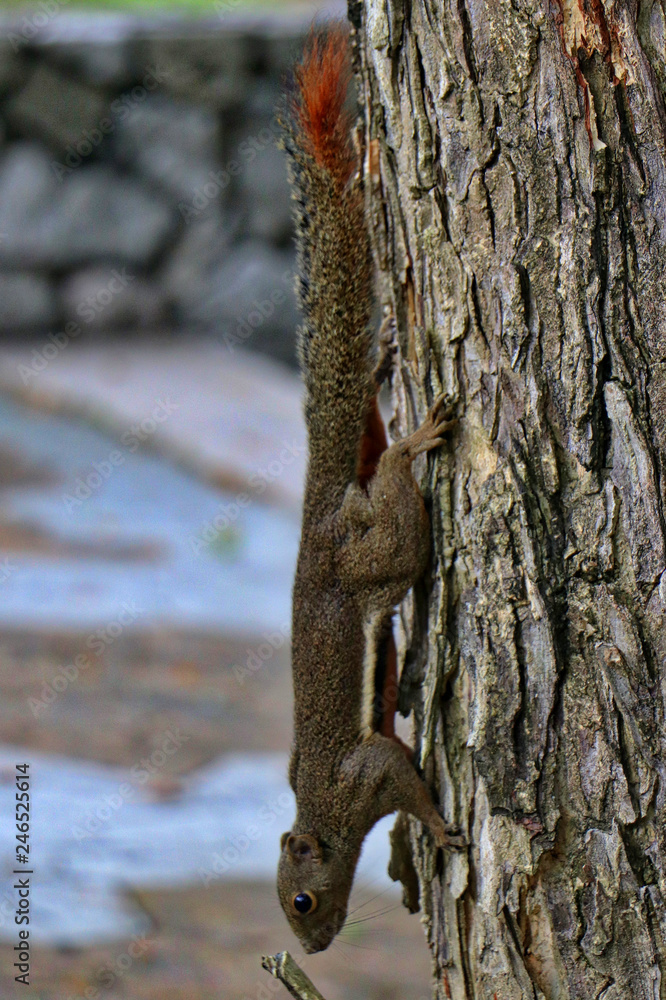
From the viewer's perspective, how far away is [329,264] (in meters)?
1.99

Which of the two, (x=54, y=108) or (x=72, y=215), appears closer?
(x=54, y=108)

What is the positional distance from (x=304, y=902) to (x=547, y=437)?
123 centimetres

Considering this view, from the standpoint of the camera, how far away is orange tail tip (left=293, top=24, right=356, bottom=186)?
1902 mm

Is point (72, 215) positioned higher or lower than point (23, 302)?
higher

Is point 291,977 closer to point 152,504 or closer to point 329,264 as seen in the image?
point 329,264

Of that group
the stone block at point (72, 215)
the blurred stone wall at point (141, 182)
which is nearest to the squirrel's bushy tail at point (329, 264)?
the blurred stone wall at point (141, 182)

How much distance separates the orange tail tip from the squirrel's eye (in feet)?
4.81

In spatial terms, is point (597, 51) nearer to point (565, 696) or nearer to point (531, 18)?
point (531, 18)

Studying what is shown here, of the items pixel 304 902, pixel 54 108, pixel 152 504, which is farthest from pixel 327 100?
pixel 54 108

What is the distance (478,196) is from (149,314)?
658 cm

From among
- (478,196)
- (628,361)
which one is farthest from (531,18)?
(628,361)

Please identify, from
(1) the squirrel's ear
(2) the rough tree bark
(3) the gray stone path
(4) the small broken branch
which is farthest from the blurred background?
(4) the small broken branch

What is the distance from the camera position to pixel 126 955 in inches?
113

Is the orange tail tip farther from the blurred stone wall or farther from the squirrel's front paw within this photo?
the blurred stone wall
